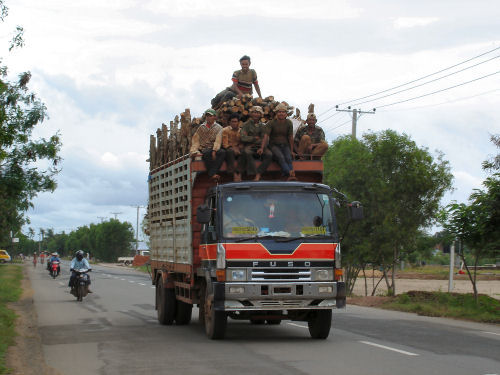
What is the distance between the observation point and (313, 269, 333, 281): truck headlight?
1198cm

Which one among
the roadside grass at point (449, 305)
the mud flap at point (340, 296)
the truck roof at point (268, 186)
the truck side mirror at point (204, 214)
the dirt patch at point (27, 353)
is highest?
the truck roof at point (268, 186)

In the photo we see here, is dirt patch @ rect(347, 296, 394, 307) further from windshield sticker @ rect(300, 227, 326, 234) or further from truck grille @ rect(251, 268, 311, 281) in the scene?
truck grille @ rect(251, 268, 311, 281)

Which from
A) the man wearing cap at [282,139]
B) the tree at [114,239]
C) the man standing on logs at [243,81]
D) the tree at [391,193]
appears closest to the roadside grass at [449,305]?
the tree at [391,193]

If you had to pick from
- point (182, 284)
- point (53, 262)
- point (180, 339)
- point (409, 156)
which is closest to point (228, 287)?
point (180, 339)

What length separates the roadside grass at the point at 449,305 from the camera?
60.4ft

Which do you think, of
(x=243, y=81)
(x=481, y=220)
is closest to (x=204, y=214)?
(x=243, y=81)

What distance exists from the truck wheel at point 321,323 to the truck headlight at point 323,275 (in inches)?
33.5

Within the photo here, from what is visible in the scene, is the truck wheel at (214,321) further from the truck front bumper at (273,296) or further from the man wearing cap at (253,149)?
the man wearing cap at (253,149)

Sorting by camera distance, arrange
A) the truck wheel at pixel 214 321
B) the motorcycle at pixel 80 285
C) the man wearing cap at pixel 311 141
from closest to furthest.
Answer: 1. the truck wheel at pixel 214 321
2. the man wearing cap at pixel 311 141
3. the motorcycle at pixel 80 285

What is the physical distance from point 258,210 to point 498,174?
9.15 metres

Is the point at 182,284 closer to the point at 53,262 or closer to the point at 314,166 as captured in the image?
the point at 314,166

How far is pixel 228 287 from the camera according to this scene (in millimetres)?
11742

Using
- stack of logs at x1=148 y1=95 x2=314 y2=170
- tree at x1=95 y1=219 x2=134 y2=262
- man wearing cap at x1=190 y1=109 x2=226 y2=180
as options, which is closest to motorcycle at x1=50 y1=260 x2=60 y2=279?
stack of logs at x1=148 y1=95 x2=314 y2=170

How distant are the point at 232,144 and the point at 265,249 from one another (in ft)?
7.92
